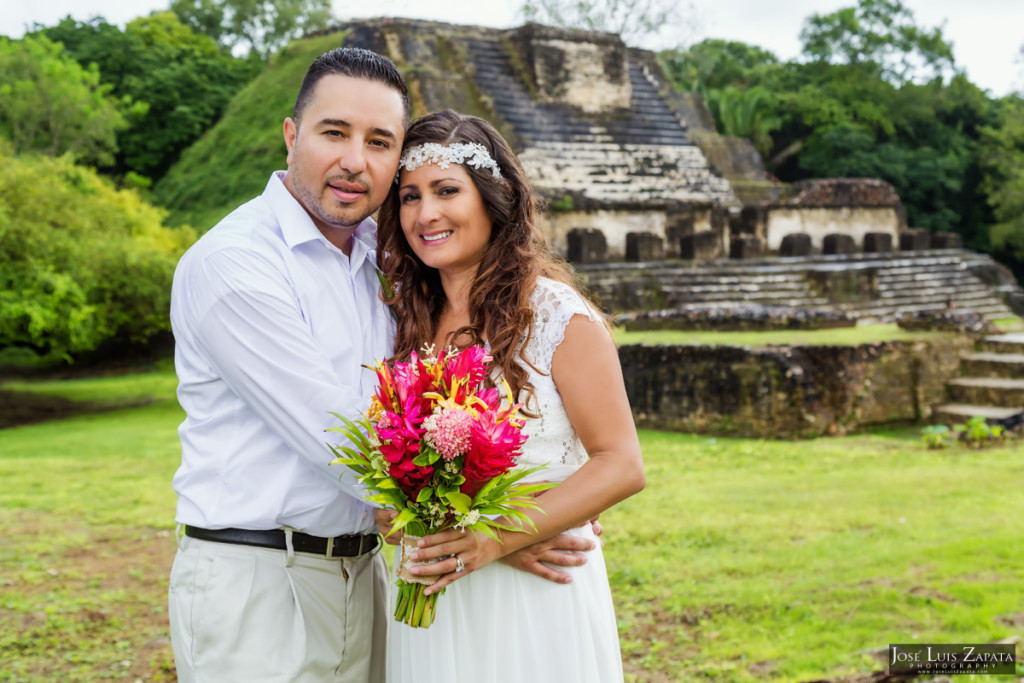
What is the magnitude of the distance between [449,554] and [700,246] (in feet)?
50.7

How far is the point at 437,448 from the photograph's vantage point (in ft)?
6.27

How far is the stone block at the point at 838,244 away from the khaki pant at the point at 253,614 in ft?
59.6

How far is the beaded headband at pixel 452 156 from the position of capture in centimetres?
259

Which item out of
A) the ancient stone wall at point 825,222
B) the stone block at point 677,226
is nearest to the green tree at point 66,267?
the stone block at point 677,226

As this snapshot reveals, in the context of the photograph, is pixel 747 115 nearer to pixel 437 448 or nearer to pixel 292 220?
pixel 292 220

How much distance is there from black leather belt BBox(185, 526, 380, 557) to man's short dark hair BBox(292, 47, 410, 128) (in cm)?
113

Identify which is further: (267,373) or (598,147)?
→ (598,147)

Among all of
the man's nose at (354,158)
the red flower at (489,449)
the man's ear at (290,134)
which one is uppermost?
the man's ear at (290,134)

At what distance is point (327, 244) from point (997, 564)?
174 inches

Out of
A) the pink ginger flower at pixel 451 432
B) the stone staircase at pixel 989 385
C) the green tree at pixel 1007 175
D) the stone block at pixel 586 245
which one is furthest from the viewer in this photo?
the green tree at pixel 1007 175

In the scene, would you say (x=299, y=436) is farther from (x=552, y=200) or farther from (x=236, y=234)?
(x=552, y=200)

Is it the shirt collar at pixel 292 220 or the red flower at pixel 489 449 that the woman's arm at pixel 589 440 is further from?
the shirt collar at pixel 292 220

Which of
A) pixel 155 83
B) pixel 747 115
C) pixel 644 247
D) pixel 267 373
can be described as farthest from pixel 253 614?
pixel 747 115

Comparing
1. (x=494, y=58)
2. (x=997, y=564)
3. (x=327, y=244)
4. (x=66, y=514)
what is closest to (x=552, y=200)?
(x=494, y=58)
